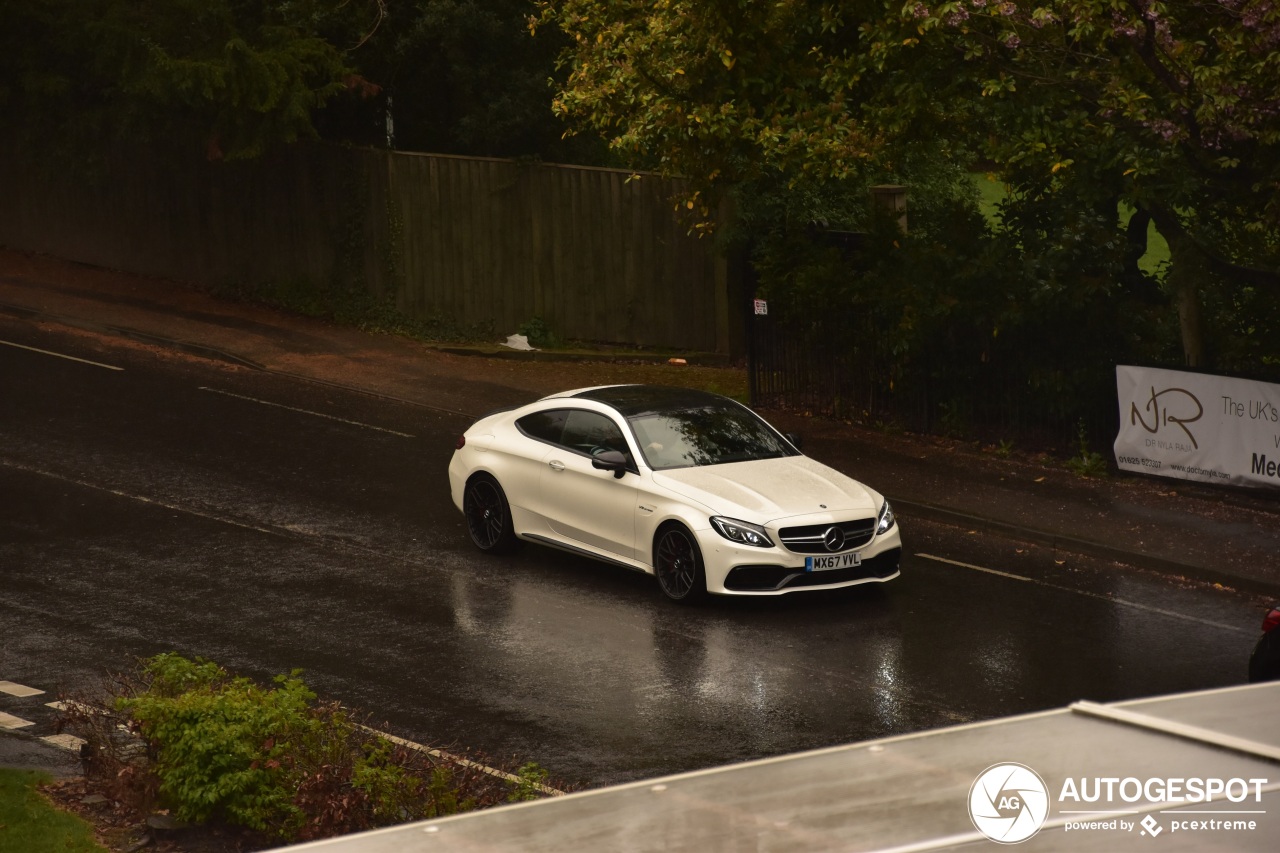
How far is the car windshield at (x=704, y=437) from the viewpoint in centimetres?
1360

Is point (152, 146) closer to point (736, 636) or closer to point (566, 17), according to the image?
point (566, 17)

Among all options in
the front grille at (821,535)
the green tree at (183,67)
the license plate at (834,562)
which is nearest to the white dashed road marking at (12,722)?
the front grille at (821,535)

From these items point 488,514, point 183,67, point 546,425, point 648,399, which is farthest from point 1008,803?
point 183,67

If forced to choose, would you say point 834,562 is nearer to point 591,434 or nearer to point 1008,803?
point 591,434

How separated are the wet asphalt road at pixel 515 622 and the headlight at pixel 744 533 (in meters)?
0.62

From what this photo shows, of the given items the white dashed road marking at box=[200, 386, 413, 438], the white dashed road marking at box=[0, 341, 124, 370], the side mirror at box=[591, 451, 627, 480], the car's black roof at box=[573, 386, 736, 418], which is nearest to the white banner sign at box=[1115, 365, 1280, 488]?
the car's black roof at box=[573, 386, 736, 418]

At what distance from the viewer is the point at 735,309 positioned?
2445 cm

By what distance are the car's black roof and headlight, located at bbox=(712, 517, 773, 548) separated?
67.6 inches

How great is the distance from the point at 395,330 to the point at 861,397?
29.8ft

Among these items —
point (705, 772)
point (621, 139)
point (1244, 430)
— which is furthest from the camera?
point (621, 139)

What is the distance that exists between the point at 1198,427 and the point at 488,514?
745cm

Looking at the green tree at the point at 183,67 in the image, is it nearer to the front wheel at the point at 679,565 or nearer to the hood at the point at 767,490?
the hood at the point at 767,490

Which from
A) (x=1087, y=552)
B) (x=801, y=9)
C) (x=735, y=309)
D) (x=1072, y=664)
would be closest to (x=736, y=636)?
(x=1072, y=664)

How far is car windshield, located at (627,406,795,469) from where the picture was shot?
13.6 metres
